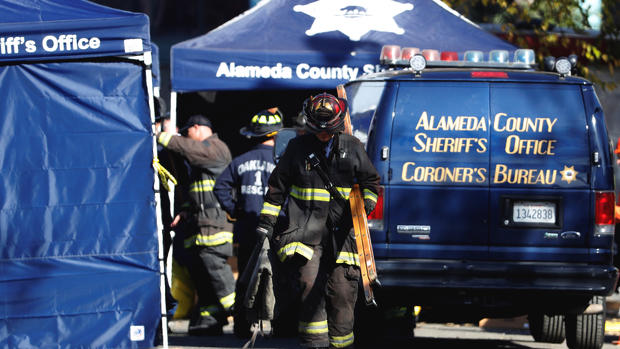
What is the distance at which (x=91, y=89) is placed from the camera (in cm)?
788

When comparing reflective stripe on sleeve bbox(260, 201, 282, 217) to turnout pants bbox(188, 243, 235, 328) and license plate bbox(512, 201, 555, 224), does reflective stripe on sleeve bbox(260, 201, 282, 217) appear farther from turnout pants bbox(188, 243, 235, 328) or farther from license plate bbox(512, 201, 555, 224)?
turnout pants bbox(188, 243, 235, 328)

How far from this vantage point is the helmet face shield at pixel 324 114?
6941 millimetres

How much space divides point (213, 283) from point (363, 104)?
2585 mm

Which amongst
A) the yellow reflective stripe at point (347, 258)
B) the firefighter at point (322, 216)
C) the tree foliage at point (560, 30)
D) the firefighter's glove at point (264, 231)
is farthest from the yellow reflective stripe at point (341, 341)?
the tree foliage at point (560, 30)

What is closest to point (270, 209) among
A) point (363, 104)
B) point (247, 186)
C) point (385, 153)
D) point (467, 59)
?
point (385, 153)

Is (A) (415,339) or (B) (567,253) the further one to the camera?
(A) (415,339)

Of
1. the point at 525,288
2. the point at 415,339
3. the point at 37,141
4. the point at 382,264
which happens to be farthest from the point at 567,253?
the point at 37,141

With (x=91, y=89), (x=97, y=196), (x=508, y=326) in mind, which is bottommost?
(x=508, y=326)

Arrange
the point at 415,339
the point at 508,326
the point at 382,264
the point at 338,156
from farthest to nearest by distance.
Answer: the point at 508,326
the point at 415,339
the point at 382,264
the point at 338,156

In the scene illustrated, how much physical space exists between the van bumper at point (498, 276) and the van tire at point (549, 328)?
164 centimetres

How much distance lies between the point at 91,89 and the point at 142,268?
1397 millimetres

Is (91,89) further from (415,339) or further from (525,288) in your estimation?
(415,339)

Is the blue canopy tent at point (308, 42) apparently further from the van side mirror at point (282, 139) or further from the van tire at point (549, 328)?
the van tire at point (549, 328)

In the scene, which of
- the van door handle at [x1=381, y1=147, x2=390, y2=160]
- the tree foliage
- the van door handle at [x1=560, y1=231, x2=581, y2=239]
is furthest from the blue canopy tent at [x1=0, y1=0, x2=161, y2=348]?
→ the tree foliage
